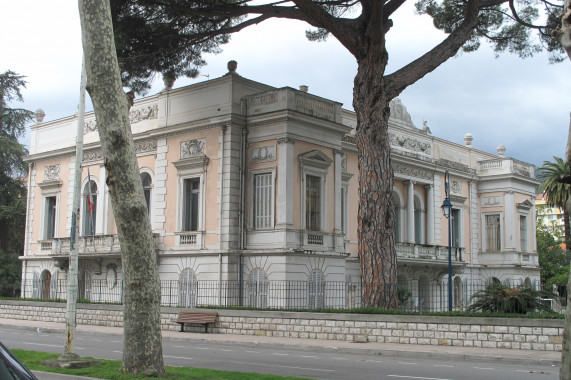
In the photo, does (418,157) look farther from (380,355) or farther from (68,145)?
(380,355)

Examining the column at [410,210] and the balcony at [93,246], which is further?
the column at [410,210]

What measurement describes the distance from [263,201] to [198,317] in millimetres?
6526

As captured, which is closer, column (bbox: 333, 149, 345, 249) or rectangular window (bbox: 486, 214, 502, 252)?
column (bbox: 333, 149, 345, 249)

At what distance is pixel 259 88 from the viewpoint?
2903 centimetres

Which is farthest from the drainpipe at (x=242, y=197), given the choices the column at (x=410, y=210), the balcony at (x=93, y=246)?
the column at (x=410, y=210)

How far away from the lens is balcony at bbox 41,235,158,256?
101 feet

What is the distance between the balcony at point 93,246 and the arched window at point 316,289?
745 centimetres

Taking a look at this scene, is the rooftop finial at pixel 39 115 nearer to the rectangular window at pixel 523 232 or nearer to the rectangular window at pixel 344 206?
the rectangular window at pixel 344 206

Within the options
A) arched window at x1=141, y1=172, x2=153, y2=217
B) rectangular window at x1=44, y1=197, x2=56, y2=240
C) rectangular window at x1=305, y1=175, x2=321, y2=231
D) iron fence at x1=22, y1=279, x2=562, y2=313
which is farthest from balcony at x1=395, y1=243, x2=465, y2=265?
rectangular window at x1=44, y1=197, x2=56, y2=240

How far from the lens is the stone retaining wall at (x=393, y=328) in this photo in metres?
16.3

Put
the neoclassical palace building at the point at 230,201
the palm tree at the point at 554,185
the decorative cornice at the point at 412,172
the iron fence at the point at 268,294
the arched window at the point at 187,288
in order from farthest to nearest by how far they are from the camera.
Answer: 1. the palm tree at the point at 554,185
2. the decorative cornice at the point at 412,172
3. the arched window at the point at 187,288
4. the neoclassical palace building at the point at 230,201
5. the iron fence at the point at 268,294

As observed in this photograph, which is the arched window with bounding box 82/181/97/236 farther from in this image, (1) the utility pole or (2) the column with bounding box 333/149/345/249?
(1) the utility pole

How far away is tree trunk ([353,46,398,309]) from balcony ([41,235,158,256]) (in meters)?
12.7

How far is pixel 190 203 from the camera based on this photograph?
97.6ft
